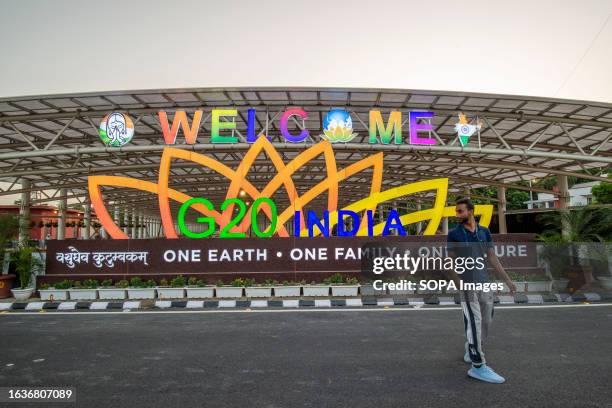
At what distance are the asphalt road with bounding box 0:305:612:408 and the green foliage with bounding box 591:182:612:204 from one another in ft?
108

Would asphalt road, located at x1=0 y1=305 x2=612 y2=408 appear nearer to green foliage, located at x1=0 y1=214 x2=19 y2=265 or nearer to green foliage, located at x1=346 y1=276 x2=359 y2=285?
green foliage, located at x1=346 y1=276 x2=359 y2=285

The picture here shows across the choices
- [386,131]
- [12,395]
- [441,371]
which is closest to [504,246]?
[386,131]

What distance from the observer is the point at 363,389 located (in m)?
3.77

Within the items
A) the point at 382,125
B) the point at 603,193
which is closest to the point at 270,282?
the point at 382,125

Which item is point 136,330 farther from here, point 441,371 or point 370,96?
point 370,96

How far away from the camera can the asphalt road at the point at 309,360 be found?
11.8 ft

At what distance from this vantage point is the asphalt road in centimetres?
358

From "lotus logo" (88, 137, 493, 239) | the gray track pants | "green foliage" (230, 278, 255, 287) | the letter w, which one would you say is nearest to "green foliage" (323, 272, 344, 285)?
"lotus logo" (88, 137, 493, 239)

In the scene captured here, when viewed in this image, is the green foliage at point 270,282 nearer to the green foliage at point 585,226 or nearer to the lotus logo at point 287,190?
the lotus logo at point 287,190

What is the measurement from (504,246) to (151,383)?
10160 mm

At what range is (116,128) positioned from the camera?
15.3 metres

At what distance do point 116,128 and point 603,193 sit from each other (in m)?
39.8

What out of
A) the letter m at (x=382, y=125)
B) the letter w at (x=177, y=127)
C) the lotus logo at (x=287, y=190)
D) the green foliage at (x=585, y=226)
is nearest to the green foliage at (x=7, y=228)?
the lotus logo at (x=287, y=190)

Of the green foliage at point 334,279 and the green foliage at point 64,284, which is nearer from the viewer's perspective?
the green foliage at point 64,284
